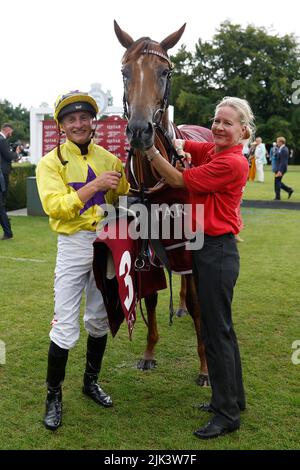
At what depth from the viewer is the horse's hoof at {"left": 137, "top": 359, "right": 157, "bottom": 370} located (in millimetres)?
3954

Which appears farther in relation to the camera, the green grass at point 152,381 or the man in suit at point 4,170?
the man in suit at point 4,170

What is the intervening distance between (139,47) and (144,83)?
0.25 m

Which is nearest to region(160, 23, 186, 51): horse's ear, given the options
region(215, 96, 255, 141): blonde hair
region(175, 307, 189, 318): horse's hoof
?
region(215, 96, 255, 141): blonde hair

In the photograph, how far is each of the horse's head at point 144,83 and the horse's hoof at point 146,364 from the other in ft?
6.43

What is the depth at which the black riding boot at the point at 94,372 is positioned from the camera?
335 cm

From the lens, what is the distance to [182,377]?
151 inches

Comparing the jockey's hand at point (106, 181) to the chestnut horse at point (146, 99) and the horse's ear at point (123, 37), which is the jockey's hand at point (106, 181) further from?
the horse's ear at point (123, 37)

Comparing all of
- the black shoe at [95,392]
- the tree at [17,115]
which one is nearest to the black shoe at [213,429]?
the black shoe at [95,392]

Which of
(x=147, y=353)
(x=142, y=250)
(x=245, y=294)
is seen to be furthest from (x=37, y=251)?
(x=142, y=250)

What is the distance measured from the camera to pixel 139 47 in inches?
113

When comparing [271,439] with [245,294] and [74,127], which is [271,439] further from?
[245,294]

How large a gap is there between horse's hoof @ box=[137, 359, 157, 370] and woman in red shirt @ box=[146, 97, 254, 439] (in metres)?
0.99

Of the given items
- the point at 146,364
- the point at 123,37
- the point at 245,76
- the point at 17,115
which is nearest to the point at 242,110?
the point at 123,37
